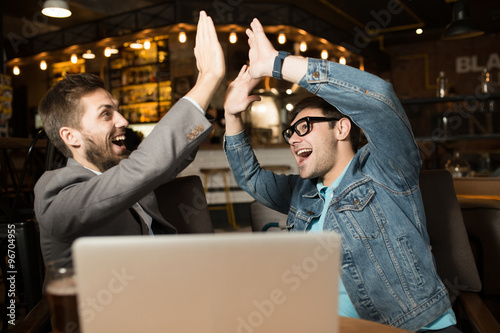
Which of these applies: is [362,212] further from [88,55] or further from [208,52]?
[88,55]

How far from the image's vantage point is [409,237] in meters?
1.27

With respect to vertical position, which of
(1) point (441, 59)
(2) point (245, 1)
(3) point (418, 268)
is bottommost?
(3) point (418, 268)

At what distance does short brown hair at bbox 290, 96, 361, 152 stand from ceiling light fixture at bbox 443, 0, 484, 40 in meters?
4.18

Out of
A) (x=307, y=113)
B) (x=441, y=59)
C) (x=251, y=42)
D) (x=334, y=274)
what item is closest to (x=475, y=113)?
(x=307, y=113)

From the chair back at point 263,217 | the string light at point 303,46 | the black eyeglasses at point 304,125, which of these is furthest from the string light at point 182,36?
the black eyeglasses at point 304,125

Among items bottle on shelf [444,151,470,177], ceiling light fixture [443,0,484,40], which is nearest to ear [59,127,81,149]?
bottle on shelf [444,151,470,177]

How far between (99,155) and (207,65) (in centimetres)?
50

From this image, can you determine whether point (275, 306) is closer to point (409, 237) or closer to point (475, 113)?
point (409, 237)

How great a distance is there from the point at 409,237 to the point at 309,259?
0.83m

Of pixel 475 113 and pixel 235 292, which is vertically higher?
pixel 475 113

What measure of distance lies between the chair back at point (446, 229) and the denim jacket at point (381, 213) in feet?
0.93

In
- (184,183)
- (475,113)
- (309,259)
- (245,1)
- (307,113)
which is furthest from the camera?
(245,1)

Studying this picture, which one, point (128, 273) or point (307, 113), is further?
point (307, 113)

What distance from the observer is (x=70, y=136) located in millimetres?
1369
